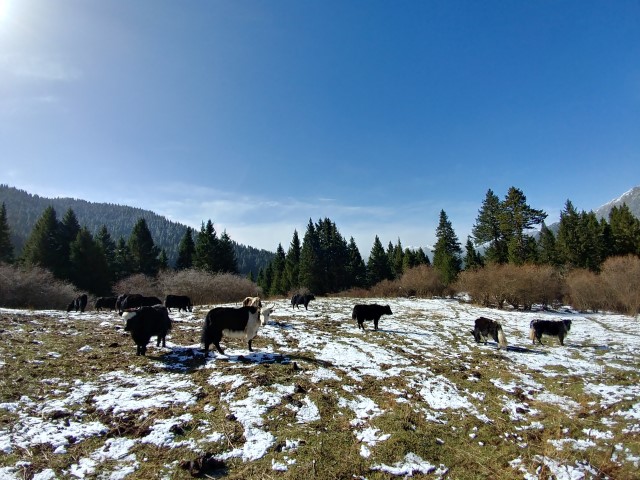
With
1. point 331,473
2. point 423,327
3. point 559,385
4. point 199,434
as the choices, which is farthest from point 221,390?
point 423,327

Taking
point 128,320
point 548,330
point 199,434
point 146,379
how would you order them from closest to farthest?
A: point 199,434
point 146,379
point 128,320
point 548,330

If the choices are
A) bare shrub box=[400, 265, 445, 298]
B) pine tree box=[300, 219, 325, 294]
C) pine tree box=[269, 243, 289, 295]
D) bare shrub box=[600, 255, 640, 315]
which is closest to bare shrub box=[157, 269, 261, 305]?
pine tree box=[300, 219, 325, 294]

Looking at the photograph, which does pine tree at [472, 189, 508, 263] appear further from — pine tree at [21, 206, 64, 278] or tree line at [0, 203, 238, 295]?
pine tree at [21, 206, 64, 278]

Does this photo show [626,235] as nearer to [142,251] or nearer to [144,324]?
[144,324]

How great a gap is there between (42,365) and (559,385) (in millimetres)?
14914

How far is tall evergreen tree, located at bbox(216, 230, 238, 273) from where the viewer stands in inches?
2442

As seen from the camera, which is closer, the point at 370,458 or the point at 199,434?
the point at 370,458

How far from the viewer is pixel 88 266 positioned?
5106 centimetres

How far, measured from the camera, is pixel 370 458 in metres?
5.48

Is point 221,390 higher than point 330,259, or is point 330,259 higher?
point 330,259

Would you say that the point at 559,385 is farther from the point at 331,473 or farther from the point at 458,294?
the point at 458,294

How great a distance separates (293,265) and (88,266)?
36688mm

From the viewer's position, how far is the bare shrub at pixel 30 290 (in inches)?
1292

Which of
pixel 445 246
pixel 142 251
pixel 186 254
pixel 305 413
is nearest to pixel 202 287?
pixel 142 251
